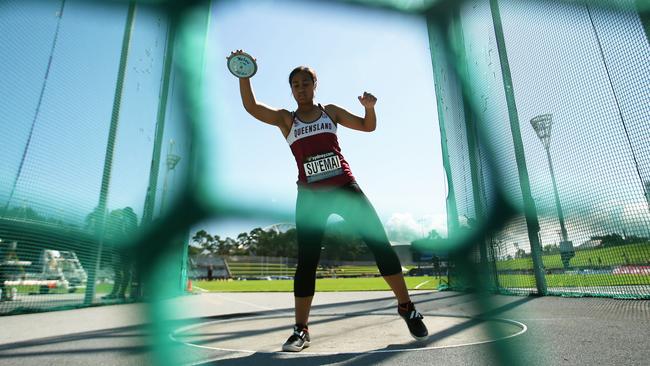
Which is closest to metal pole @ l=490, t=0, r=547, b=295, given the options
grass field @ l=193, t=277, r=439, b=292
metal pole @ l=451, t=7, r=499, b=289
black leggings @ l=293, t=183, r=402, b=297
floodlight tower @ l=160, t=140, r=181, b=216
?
metal pole @ l=451, t=7, r=499, b=289

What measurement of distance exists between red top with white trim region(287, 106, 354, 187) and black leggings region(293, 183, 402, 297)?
0.25ft

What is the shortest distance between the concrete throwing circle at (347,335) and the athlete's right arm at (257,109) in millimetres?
1023

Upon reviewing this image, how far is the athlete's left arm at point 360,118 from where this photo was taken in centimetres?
170

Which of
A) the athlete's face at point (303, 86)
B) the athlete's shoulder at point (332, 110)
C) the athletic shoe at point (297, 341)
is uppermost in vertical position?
the athlete's face at point (303, 86)

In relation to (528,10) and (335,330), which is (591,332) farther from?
(528,10)

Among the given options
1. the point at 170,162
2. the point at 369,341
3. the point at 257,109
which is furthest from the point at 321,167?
the point at 369,341

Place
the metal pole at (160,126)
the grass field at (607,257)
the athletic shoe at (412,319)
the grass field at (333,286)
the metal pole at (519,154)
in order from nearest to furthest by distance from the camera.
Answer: the metal pole at (160,126)
the metal pole at (519,154)
the athletic shoe at (412,319)
the grass field at (607,257)
the grass field at (333,286)

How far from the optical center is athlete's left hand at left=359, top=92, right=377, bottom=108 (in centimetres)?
170

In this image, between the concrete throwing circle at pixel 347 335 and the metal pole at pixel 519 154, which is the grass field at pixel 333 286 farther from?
the metal pole at pixel 519 154

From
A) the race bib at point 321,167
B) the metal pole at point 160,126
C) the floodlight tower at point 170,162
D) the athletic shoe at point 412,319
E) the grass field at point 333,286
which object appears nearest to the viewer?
the floodlight tower at point 170,162

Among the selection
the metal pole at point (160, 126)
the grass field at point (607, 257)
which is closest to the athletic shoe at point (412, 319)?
the metal pole at point (160, 126)

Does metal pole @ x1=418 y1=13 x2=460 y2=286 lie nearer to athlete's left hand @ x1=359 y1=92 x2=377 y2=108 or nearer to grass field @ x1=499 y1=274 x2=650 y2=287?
athlete's left hand @ x1=359 y1=92 x2=377 y2=108

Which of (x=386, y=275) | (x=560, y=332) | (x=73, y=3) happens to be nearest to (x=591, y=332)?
(x=560, y=332)

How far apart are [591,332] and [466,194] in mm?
1626
